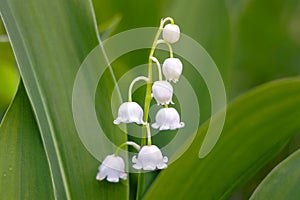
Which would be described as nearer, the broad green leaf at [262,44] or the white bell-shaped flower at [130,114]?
the white bell-shaped flower at [130,114]

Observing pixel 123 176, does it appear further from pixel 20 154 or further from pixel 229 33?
pixel 229 33

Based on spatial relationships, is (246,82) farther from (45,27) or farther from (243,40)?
(45,27)

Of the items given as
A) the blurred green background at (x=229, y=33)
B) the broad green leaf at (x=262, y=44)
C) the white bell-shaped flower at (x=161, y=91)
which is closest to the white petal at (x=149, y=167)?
the white bell-shaped flower at (x=161, y=91)

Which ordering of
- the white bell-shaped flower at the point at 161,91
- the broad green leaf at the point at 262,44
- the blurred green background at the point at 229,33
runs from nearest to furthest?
the white bell-shaped flower at the point at 161,91, the blurred green background at the point at 229,33, the broad green leaf at the point at 262,44

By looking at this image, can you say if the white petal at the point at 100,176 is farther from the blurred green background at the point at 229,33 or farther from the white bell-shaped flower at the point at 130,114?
the blurred green background at the point at 229,33

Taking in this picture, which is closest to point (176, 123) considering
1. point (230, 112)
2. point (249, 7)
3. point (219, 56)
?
point (230, 112)

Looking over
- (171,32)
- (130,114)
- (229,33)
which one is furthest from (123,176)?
(229,33)

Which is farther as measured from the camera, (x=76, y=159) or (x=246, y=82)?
(x=246, y=82)
